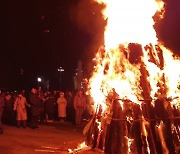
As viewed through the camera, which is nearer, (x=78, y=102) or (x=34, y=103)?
(x=34, y=103)

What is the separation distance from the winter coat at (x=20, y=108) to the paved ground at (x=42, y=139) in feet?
1.71

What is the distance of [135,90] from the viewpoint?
7.80 m

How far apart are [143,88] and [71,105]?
948 centimetres

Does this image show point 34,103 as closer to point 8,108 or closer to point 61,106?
point 8,108

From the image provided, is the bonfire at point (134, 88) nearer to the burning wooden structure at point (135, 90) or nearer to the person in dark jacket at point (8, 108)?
the burning wooden structure at point (135, 90)

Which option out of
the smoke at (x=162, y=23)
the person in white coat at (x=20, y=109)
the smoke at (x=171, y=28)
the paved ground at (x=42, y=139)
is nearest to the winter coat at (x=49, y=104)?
the paved ground at (x=42, y=139)

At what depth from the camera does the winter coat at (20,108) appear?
1466cm

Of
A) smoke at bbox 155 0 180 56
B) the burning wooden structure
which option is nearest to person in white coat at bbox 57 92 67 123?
the burning wooden structure

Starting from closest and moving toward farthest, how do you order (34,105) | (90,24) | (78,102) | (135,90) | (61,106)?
(135,90)
(34,105)
(78,102)
(61,106)
(90,24)

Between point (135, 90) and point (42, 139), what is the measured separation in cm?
528

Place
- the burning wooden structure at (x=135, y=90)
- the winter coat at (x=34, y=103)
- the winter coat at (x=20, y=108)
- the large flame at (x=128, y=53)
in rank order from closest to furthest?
the burning wooden structure at (x=135, y=90) → the large flame at (x=128, y=53) → the winter coat at (x=20, y=108) → the winter coat at (x=34, y=103)

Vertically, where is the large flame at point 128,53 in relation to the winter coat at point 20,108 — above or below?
above

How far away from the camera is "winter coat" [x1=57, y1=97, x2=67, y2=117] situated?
16.5 meters

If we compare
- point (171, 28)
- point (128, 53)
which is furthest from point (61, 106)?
point (171, 28)
